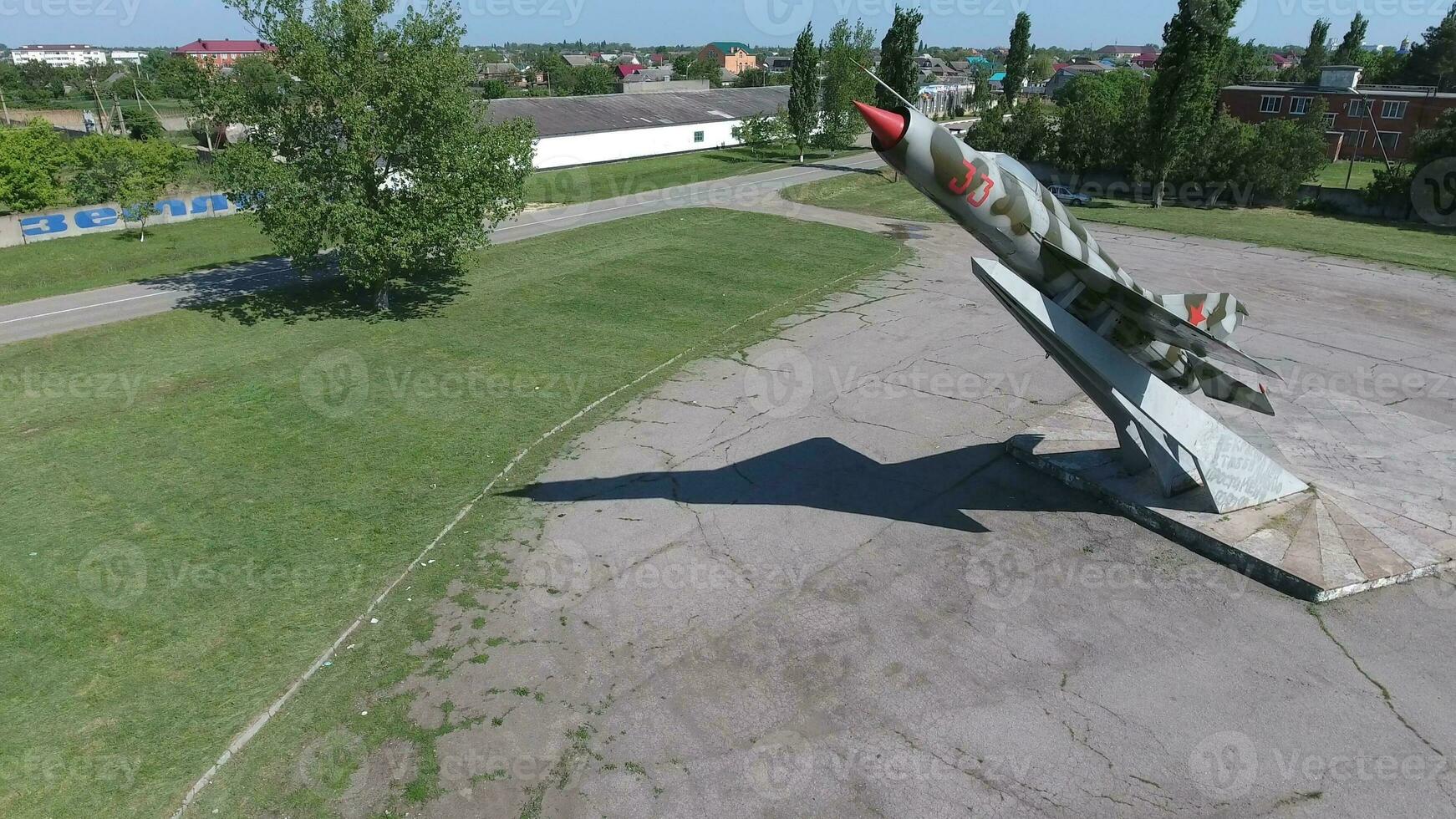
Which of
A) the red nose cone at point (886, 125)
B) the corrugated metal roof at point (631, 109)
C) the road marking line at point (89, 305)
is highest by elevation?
the corrugated metal roof at point (631, 109)

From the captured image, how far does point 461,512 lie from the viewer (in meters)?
14.6

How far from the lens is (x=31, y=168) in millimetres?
37875

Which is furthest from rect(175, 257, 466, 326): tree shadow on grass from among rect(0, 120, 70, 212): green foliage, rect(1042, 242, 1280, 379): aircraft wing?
rect(1042, 242, 1280, 379): aircraft wing

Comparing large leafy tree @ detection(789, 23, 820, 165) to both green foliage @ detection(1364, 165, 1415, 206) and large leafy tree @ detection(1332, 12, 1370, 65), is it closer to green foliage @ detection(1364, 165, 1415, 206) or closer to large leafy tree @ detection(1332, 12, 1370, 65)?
green foliage @ detection(1364, 165, 1415, 206)

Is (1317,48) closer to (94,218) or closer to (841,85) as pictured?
(841,85)

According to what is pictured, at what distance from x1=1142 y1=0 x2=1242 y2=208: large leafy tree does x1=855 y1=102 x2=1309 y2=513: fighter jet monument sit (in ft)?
101

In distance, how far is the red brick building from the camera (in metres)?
60.3

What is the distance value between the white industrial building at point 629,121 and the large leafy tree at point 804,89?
11313 millimetres

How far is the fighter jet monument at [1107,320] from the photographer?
11523 millimetres

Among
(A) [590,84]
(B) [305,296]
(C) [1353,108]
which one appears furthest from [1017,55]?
(B) [305,296]

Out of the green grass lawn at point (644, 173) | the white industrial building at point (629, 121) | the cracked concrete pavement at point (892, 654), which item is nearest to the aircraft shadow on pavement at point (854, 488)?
the cracked concrete pavement at point (892, 654)

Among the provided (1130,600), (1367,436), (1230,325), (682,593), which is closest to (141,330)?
(682,593)

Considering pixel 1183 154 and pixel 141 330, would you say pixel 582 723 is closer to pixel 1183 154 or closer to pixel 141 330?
pixel 141 330

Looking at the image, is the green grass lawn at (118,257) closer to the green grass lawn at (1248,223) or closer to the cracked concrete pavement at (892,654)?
the cracked concrete pavement at (892,654)
